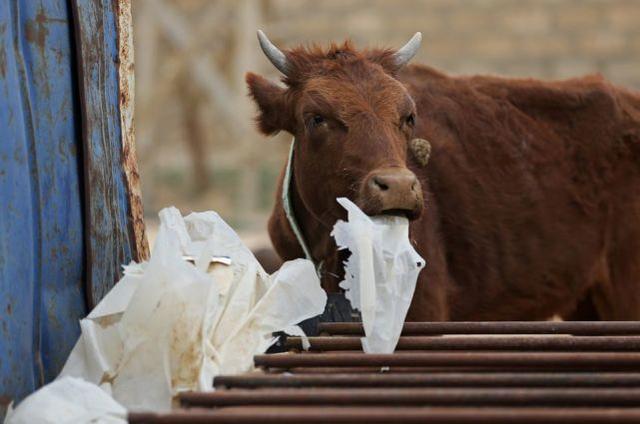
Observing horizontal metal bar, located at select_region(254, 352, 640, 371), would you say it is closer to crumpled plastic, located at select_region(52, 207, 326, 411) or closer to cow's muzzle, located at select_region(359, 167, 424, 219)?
crumpled plastic, located at select_region(52, 207, 326, 411)

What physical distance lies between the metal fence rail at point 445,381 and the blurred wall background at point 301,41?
11.0 m

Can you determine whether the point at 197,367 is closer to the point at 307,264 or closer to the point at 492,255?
the point at 307,264

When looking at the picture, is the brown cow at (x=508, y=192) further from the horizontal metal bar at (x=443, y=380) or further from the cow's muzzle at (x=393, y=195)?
the horizontal metal bar at (x=443, y=380)

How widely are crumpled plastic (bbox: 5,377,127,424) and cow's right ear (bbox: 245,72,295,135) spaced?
2414 millimetres

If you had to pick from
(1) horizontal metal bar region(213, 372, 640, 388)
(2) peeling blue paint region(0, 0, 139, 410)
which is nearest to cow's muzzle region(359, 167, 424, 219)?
(2) peeling blue paint region(0, 0, 139, 410)

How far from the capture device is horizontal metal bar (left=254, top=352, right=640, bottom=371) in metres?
3.54

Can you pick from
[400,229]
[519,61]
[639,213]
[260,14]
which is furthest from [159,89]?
[400,229]

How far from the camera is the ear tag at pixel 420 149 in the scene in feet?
18.8

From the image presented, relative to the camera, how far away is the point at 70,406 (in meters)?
3.31

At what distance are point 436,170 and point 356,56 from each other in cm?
112

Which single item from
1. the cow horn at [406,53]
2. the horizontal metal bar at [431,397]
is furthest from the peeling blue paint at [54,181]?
the cow horn at [406,53]

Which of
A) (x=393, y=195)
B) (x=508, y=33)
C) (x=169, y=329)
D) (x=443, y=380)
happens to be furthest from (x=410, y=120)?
(x=508, y=33)

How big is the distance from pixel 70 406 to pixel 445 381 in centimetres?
99

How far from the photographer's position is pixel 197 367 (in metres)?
3.61
